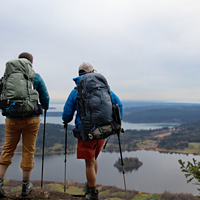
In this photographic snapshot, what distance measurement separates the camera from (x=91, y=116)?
269 centimetres

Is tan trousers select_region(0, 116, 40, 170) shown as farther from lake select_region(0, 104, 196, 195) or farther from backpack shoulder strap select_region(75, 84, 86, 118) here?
lake select_region(0, 104, 196, 195)

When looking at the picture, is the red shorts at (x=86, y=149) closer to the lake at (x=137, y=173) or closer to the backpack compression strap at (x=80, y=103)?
the backpack compression strap at (x=80, y=103)

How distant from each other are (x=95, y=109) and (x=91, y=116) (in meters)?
0.12

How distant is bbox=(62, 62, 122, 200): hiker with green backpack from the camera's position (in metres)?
2.66

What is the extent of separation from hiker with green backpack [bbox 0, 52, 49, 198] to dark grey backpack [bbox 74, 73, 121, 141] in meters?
0.71

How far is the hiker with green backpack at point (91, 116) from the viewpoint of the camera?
8.74ft

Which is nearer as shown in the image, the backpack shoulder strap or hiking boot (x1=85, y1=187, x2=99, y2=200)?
the backpack shoulder strap

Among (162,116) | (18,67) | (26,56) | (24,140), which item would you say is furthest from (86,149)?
(162,116)

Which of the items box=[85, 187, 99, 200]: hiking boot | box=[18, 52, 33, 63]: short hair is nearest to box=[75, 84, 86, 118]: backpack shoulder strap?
box=[18, 52, 33, 63]: short hair

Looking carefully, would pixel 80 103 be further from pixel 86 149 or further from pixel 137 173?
pixel 137 173

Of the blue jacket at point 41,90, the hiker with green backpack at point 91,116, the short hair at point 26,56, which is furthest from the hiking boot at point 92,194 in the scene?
the short hair at point 26,56

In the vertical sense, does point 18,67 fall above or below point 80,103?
above

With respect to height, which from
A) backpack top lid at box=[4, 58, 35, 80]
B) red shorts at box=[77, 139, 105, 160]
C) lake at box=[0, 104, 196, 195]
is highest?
backpack top lid at box=[4, 58, 35, 80]

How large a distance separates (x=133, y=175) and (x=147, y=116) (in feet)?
351
